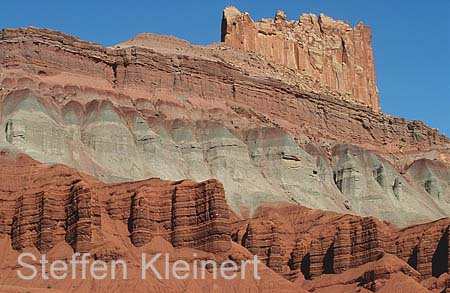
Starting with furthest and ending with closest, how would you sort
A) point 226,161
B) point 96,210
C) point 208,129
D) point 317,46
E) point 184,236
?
point 317,46 → point 208,129 → point 226,161 → point 184,236 → point 96,210

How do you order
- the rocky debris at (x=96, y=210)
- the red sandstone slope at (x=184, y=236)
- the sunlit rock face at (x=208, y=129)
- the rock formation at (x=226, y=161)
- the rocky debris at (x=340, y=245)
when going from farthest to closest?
the sunlit rock face at (x=208, y=129) < the rocky debris at (x=340, y=245) < the rock formation at (x=226, y=161) < the rocky debris at (x=96, y=210) < the red sandstone slope at (x=184, y=236)

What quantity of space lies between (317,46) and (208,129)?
44303 millimetres

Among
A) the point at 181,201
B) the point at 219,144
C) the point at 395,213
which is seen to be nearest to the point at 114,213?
the point at 181,201

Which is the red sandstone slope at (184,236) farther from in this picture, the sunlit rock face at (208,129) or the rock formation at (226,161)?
the sunlit rock face at (208,129)

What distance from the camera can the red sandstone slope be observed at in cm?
8000

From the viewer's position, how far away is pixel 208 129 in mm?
123375

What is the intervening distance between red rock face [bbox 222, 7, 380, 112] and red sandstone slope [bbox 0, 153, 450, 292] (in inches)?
2304

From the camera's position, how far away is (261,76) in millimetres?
138250

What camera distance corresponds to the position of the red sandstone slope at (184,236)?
8000 centimetres

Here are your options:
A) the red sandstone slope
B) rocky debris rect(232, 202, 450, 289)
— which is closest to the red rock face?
rocky debris rect(232, 202, 450, 289)

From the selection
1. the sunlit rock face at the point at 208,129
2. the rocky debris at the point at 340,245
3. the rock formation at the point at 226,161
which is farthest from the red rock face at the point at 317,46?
the rocky debris at the point at 340,245

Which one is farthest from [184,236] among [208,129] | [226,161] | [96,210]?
[208,129]

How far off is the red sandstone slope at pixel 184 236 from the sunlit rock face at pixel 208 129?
12582 mm

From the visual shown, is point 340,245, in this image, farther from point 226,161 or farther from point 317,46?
point 317,46
